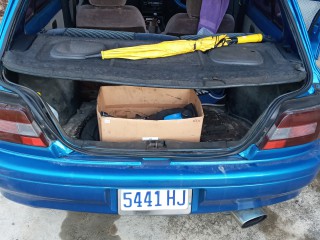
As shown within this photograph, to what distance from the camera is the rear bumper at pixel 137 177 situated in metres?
1.45

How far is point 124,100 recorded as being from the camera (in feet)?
6.30

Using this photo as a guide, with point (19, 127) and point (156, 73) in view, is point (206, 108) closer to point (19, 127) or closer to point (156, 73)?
point (156, 73)

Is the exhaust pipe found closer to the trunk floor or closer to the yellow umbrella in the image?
the trunk floor

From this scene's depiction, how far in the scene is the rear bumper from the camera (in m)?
1.45

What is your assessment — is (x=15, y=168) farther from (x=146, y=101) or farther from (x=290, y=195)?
(x=290, y=195)

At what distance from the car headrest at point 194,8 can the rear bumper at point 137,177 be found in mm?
1348

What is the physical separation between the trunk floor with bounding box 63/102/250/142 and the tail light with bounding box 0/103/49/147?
48 cm

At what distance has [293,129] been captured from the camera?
1495 millimetres

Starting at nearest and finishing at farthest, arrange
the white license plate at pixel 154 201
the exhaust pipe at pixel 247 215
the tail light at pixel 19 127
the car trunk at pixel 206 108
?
1. the tail light at pixel 19 127
2. the white license plate at pixel 154 201
3. the exhaust pipe at pixel 247 215
4. the car trunk at pixel 206 108

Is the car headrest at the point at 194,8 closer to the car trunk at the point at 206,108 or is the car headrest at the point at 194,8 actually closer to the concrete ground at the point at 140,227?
the car trunk at the point at 206,108

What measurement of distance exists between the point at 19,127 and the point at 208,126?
1.12m

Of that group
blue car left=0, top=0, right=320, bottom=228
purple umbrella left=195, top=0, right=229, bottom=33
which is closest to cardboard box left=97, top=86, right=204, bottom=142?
blue car left=0, top=0, right=320, bottom=228

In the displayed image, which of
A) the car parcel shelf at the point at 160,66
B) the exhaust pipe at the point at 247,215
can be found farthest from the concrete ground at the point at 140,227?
the car parcel shelf at the point at 160,66

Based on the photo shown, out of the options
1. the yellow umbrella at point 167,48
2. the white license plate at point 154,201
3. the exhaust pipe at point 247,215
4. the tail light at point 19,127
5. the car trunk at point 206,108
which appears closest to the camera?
the tail light at point 19,127
